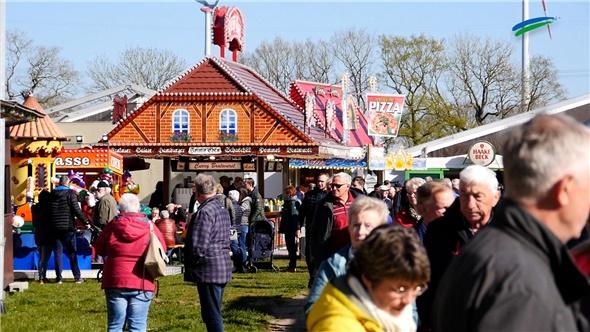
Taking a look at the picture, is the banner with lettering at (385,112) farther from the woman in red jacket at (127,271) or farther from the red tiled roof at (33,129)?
the woman in red jacket at (127,271)

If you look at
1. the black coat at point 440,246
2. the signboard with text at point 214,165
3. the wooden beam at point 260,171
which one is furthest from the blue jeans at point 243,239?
the signboard with text at point 214,165

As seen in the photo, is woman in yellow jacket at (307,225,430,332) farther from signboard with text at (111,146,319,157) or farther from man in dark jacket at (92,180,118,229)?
signboard with text at (111,146,319,157)

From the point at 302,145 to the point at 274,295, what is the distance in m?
22.2

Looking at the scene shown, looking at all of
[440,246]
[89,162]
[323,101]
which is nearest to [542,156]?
[440,246]

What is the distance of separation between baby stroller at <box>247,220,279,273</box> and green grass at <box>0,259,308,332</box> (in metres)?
1.95

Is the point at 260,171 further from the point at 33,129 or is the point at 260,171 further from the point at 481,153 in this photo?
the point at 33,129

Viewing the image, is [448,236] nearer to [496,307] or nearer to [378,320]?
[378,320]

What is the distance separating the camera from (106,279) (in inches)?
392

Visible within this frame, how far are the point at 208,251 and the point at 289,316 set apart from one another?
175 inches

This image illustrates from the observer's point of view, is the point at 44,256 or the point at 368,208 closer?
the point at 368,208

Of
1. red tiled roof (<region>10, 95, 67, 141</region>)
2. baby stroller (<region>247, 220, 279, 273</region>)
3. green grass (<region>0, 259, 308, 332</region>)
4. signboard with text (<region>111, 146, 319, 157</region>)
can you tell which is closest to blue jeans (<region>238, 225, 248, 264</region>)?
baby stroller (<region>247, 220, 279, 273</region>)

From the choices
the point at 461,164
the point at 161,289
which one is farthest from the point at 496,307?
the point at 461,164

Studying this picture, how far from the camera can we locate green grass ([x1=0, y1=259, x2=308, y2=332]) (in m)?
13.4

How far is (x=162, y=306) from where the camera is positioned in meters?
15.4
